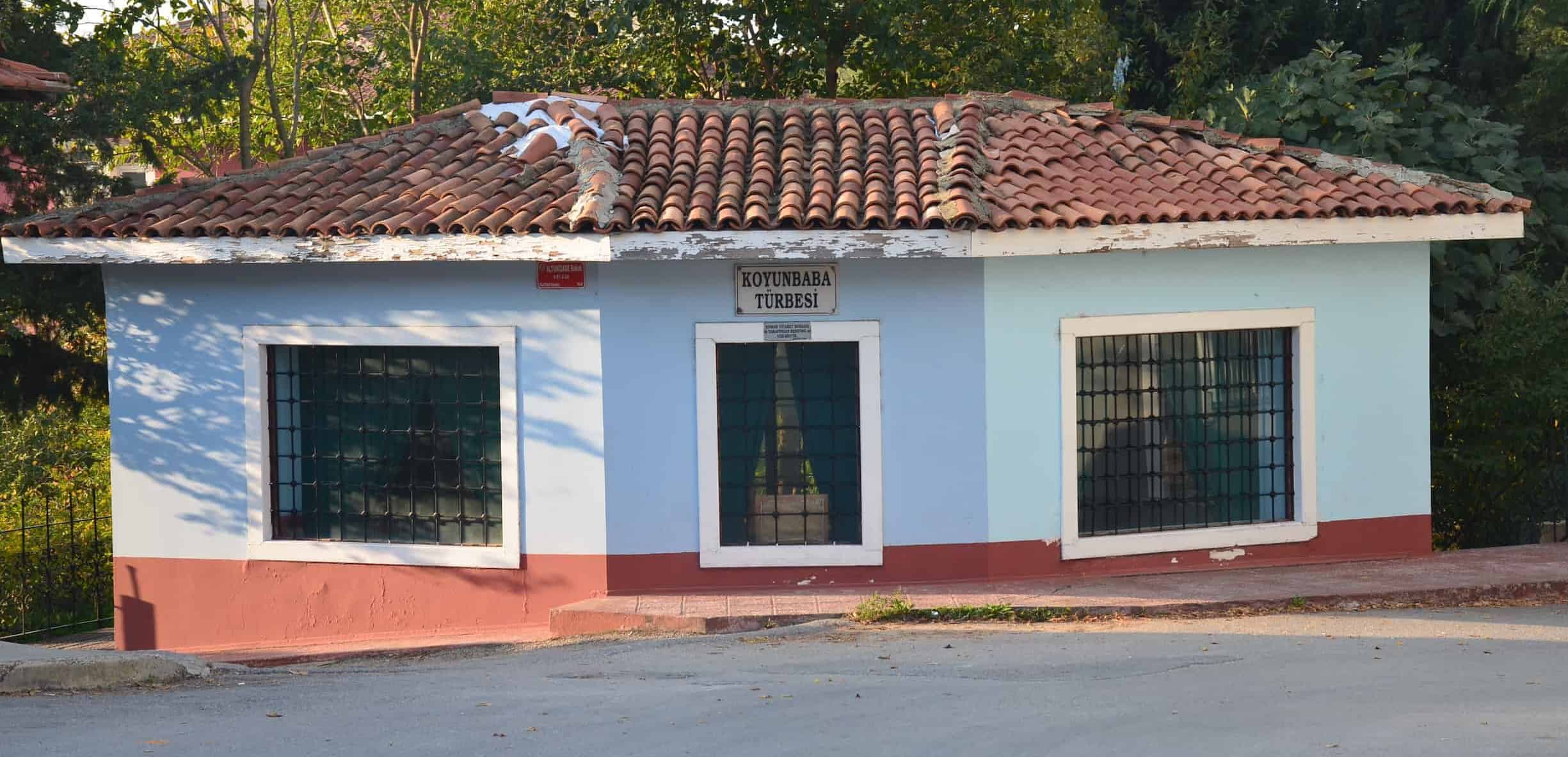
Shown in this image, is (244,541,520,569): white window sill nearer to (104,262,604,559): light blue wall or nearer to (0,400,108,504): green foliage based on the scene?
(104,262,604,559): light blue wall

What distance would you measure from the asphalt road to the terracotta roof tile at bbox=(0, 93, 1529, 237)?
2.47 m

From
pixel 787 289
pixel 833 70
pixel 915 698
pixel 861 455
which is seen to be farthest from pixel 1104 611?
pixel 833 70

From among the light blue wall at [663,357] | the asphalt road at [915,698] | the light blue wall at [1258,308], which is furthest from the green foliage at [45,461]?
the light blue wall at [1258,308]

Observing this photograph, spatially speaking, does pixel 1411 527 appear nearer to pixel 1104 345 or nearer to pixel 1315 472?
pixel 1315 472

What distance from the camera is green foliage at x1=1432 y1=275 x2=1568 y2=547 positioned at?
37.6ft

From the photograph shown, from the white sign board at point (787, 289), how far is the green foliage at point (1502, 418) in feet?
18.0

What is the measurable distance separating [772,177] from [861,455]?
6.21 feet

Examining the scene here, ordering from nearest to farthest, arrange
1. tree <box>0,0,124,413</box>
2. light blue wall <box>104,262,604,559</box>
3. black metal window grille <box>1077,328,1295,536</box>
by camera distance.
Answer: light blue wall <box>104,262,604,559</box> < black metal window grille <box>1077,328,1295,536</box> < tree <box>0,0,124,413</box>

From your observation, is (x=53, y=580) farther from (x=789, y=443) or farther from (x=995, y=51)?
(x=995, y=51)

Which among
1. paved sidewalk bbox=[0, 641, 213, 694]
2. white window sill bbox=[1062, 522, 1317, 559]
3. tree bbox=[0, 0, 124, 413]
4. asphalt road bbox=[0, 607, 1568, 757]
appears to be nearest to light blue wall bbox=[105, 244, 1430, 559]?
white window sill bbox=[1062, 522, 1317, 559]

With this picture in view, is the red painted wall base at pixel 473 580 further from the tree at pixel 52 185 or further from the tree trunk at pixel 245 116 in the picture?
the tree trunk at pixel 245 116

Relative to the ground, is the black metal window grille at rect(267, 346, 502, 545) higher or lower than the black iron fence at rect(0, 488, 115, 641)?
higher

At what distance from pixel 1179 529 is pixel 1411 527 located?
171cm

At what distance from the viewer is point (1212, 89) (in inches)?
640
